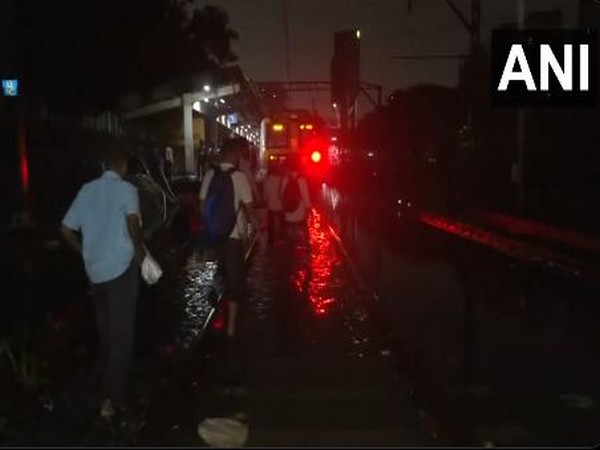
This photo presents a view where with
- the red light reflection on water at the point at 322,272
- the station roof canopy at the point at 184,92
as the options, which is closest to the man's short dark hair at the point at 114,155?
the red light reflection on water at the point at 322,272

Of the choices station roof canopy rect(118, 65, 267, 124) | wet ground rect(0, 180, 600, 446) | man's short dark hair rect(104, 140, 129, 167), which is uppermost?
station roof canopy rect(118, 65, 267, 124)

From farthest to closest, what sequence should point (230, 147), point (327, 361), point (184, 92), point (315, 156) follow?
point (315, 156), point (184, 92), point (327, 361), point (230, 147)

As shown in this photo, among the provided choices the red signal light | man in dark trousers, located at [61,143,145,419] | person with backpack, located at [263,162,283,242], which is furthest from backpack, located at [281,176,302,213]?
the red signal light

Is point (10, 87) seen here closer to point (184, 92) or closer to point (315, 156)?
point (184, 92)

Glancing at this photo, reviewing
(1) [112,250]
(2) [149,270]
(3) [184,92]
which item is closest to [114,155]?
(1) [112,250]

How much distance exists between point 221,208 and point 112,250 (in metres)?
2.15

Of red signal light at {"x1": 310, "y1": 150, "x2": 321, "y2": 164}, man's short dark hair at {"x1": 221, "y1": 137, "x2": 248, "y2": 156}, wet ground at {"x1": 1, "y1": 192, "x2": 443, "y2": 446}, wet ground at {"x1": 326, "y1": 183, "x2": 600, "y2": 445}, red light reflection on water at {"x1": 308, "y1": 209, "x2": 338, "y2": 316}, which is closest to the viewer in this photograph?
wet ground at {"x1": 1, "y1": 192, "x2": 443, "y2": 446}

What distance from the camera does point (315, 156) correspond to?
41844mm

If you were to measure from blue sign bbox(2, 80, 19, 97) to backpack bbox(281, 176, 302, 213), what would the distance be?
630 centimetres

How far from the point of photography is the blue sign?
56.2ft

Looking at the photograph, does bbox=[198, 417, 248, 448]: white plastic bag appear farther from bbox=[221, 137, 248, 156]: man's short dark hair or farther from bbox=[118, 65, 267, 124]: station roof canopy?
bbox=[118, 65, 267, 124]: station roof canopy

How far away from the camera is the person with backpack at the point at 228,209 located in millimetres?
8484

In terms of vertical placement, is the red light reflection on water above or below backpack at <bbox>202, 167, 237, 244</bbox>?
below

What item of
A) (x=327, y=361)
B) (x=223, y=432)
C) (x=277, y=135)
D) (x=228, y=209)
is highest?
(x=277, y=135)
